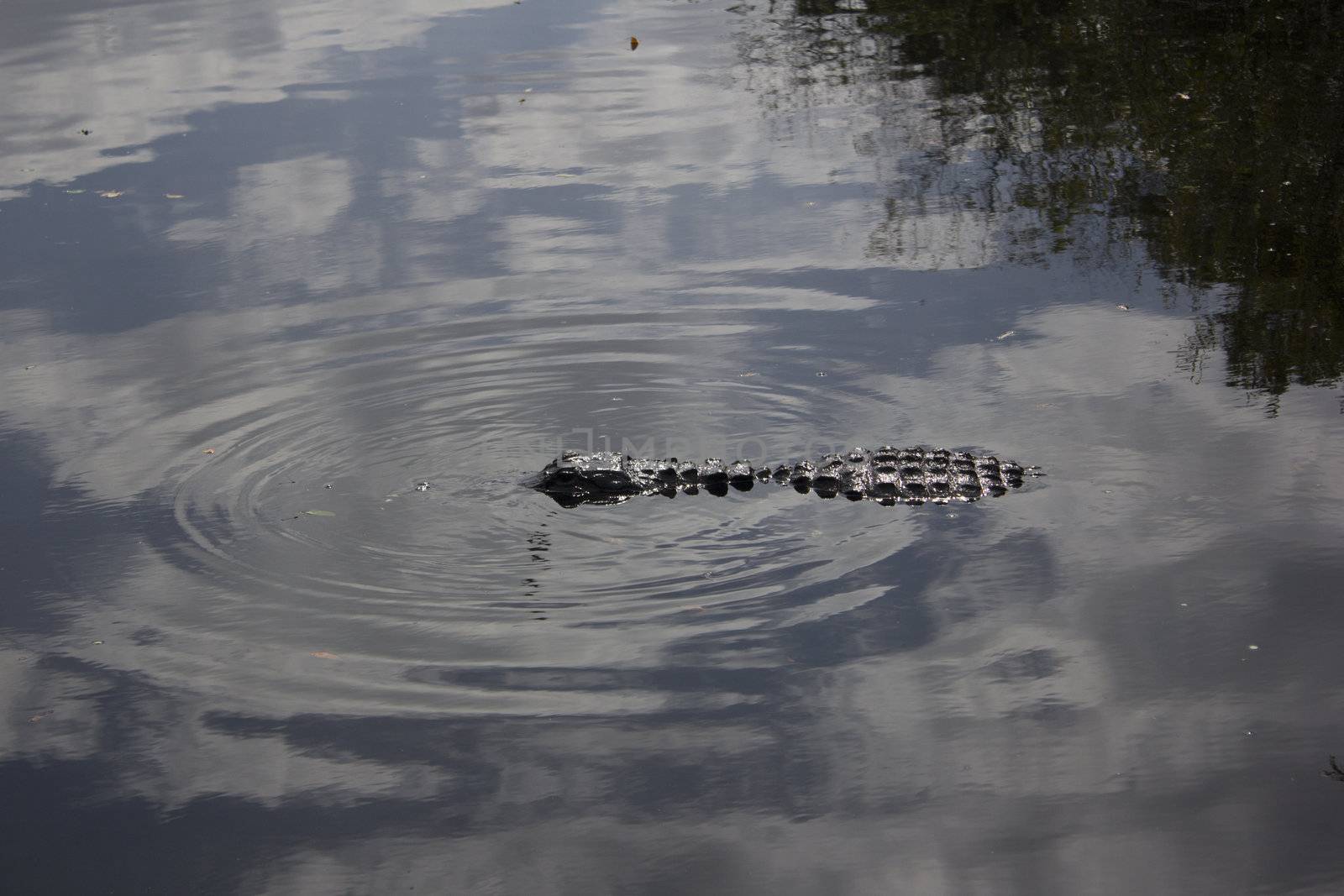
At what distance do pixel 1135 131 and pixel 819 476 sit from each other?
20.5 ft

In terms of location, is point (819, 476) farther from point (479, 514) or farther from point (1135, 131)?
point (1135, 131)

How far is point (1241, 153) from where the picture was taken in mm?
10781

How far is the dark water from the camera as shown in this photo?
4.83m

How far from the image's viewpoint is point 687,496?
721cm

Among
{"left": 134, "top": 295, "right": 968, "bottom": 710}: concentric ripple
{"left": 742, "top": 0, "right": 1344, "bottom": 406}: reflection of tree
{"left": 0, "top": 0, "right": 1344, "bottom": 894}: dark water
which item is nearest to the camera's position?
{"left": 0, "top": 0, "right": 1344, "bottom": 894}: dark water

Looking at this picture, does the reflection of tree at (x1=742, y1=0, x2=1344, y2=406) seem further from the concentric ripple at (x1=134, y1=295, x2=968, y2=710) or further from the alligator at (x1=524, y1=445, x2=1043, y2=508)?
the concentric ripple at (x1=134, y1=295, x2=968, y2=710)

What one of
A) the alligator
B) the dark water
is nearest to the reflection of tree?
the dark water

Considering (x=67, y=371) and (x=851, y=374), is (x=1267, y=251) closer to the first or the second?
(x=851, y=374)

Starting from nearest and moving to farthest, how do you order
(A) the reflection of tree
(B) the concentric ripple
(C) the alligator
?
1. (B) the concentric ripple
2. (C) the alligator
3. (A) the reflection of tree

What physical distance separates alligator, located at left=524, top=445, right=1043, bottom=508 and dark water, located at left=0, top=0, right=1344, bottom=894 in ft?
0.39

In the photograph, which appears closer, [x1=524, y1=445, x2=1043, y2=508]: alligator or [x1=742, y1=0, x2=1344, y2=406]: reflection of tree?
[x1=524, y1=445, x2=1043, y2=508]: alligator

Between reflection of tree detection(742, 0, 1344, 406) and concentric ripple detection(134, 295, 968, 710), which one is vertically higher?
reflection of tree detection(742, 0, 1344, 406)

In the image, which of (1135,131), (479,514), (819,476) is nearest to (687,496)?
(819,476)

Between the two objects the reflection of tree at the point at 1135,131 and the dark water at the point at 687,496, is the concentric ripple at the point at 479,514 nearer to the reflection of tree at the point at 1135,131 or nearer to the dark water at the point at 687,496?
the dark water at the point at 687,496
